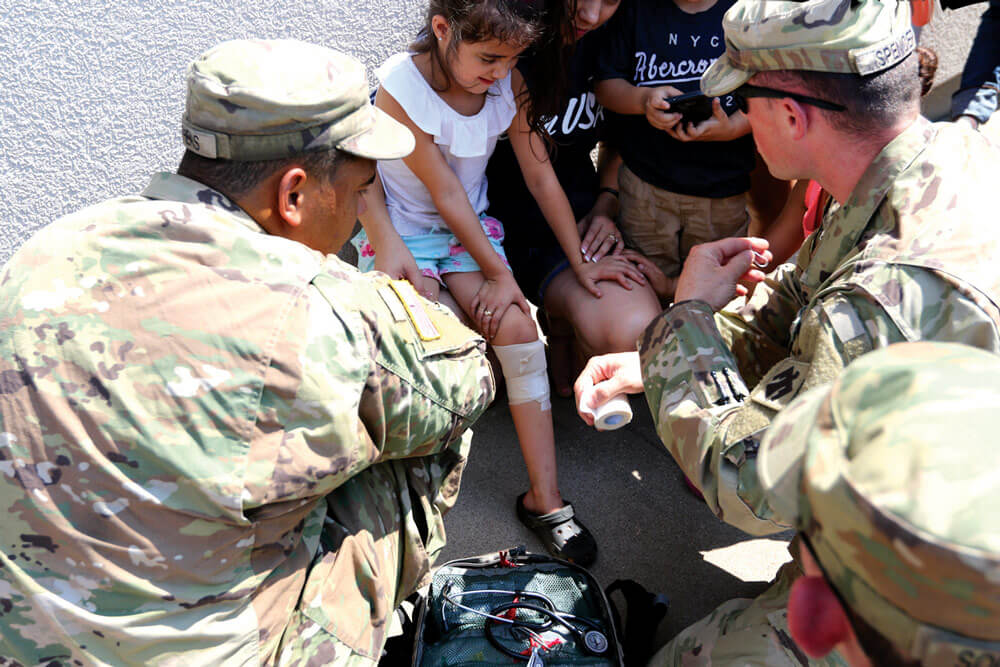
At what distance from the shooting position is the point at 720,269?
2100 millimetres

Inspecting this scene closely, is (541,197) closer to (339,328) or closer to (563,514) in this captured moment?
(563,514)

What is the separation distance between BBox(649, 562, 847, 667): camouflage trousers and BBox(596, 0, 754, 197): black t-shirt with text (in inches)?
59.5

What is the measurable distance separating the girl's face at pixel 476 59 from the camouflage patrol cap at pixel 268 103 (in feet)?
2.52

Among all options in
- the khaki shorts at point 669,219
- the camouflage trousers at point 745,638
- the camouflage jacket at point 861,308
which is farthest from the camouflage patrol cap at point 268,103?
the khaki shorts at point 669,219

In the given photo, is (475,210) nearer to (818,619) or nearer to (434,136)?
(434,136)

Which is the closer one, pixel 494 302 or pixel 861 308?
pixel 861 308

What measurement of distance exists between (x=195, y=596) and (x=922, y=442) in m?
1.21

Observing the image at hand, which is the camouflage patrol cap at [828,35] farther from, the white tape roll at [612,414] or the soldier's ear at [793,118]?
the white tape roll at [612,414]

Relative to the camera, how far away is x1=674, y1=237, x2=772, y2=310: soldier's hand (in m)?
2.08

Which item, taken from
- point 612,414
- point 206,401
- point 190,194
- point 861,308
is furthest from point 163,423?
point 861,308

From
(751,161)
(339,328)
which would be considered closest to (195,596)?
(339,328)

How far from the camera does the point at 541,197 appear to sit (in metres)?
2.80

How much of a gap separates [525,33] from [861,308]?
1313 mm

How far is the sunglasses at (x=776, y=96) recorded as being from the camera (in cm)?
169
